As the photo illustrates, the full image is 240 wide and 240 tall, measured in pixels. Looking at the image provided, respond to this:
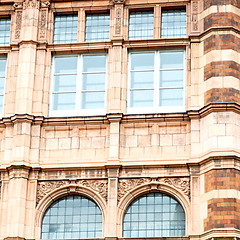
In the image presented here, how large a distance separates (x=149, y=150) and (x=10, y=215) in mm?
5052

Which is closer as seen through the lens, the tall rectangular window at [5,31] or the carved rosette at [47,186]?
the carved rosette at [47,186]

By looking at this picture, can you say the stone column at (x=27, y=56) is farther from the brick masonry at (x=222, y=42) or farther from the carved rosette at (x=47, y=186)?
the brick masonry at (x=222, y=42)

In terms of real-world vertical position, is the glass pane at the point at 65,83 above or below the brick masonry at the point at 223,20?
below

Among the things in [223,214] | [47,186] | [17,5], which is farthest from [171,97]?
[17,5]

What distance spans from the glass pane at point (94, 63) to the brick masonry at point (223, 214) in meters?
6.61

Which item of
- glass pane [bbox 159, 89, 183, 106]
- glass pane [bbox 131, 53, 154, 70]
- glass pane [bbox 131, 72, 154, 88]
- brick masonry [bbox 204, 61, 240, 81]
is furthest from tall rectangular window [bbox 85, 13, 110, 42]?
brick masonry [bbox 204, 61, 240, 81]

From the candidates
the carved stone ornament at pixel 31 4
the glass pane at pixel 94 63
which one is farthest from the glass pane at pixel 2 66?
the glass pane at pixel 94 63

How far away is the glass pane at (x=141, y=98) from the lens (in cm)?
3147

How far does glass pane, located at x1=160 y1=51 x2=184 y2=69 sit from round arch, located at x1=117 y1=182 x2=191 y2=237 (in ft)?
14.9

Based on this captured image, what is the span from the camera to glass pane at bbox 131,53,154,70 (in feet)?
105

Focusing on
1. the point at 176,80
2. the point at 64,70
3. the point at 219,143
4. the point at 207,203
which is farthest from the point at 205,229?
the point at 64,70

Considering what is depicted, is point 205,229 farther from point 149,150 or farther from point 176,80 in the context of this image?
point 176,80

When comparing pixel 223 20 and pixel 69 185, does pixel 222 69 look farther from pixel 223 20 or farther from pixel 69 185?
pixel 69 185

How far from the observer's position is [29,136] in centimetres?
3094
